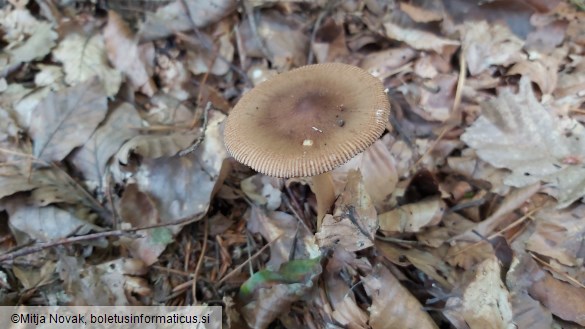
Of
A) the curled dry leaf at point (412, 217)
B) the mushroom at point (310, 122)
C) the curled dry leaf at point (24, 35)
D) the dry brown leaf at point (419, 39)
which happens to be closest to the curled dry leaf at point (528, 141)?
the curled dry leaf at point (412, 217)

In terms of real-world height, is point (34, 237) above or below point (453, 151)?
below

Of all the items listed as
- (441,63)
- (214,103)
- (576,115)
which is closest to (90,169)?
(214,103)

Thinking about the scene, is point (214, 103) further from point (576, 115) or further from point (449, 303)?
point (576, 115)

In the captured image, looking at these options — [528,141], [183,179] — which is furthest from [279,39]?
[528,141]

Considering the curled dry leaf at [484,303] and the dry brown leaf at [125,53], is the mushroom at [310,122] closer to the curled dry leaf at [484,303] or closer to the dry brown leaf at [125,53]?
the curled dry leaf at [484,303]

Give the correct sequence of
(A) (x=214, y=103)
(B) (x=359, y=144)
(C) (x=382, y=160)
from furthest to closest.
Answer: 1. (A) (x=214, y=103)
2. (C) (x=382, y=160)
3. (B) (x=359, y=144)

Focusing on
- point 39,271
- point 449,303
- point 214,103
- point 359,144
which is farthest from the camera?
point 214,103

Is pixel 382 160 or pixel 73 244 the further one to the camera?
pixel 382 160
